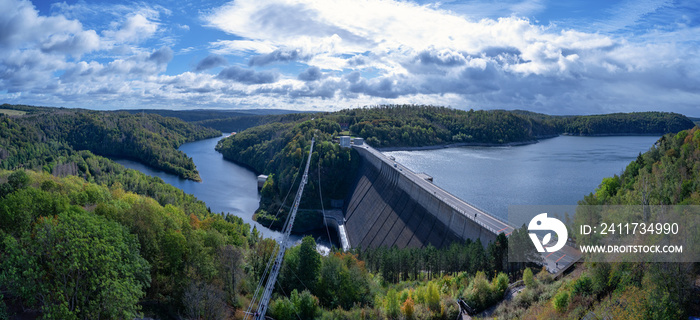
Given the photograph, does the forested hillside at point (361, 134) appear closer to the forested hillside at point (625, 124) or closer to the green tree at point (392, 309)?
the forested hillside at point (625, 124)

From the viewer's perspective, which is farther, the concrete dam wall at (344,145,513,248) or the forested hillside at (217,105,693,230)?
the forested hillside at (217,105,693,230)

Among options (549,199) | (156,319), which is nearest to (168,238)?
(156,319)

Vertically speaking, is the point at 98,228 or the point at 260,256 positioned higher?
the point at 98,228

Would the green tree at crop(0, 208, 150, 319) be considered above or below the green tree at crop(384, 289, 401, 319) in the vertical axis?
above

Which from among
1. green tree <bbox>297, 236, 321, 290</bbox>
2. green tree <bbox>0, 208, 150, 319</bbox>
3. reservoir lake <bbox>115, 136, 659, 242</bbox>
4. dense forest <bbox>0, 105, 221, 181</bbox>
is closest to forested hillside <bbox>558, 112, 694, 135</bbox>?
reservoir lake <bbox>115, 136, 659, 242</bbox>

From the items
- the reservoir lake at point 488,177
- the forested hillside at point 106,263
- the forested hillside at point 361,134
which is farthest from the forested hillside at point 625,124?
the forested hillside at point 106,263

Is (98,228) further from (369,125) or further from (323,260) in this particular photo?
(369,125)

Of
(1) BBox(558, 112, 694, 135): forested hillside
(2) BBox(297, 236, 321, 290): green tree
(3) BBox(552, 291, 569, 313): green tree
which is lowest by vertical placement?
(2) BBox(297, 236, 321, 290): green tree

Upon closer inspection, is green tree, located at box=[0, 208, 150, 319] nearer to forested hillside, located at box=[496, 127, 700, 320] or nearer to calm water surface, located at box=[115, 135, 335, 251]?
forested hillside, located at box=[496, 127, 700, 320]
